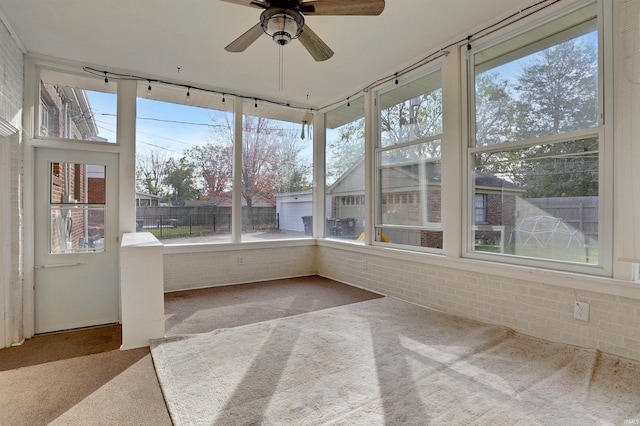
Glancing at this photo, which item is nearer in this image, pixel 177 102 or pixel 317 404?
pixel 317 404

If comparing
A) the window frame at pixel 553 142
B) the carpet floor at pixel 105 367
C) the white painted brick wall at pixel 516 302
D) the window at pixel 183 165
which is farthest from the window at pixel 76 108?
the window frame at pixel 553 142

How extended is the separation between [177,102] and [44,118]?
4.90 feet

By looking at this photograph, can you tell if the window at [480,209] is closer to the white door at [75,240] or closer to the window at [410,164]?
the window at [410,164]

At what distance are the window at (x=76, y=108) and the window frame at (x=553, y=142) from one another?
401 cm

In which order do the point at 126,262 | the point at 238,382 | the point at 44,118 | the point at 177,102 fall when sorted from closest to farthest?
the point at 238,382
the point at 126,262
the point at 44,118
the point at 177,102

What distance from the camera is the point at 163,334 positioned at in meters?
2.75

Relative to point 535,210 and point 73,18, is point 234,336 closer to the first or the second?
point 535,210

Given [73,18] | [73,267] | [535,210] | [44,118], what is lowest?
[73,267]

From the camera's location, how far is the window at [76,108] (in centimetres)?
348

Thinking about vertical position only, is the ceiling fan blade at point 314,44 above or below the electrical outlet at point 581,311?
above

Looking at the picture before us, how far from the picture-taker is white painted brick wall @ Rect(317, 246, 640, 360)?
87.9 inches

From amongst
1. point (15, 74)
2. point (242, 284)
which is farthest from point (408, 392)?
point (15, 74)

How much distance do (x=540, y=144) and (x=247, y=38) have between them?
99.3 inches

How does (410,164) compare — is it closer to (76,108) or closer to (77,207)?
(77,207)
